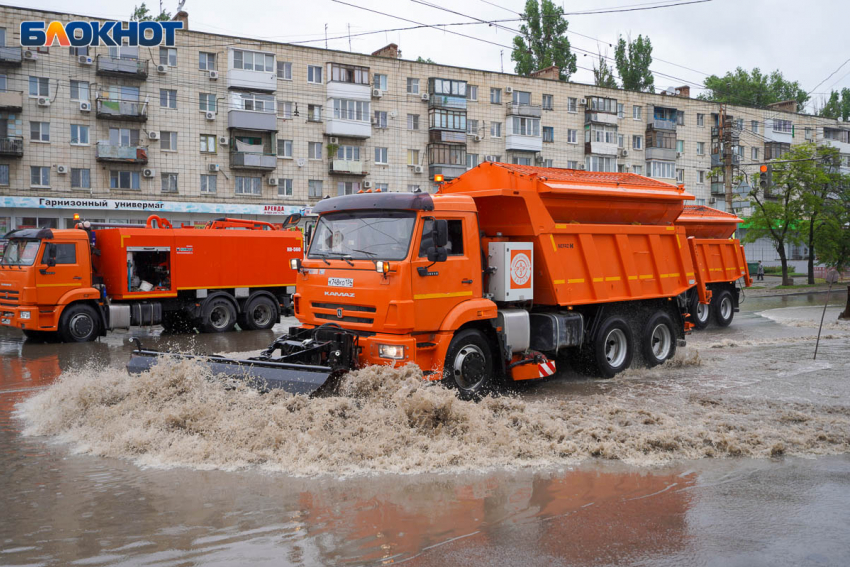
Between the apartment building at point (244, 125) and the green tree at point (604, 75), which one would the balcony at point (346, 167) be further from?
the green tree at point (604, 75)

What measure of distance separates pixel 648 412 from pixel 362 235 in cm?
410

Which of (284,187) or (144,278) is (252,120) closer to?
(284,187)

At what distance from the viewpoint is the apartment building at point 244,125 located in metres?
37.4

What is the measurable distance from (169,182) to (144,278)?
2334cm

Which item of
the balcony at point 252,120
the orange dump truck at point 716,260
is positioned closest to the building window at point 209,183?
the balcony at point 252,120

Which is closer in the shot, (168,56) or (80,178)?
(80,178)

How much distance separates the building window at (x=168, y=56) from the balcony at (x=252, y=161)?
5693 mm

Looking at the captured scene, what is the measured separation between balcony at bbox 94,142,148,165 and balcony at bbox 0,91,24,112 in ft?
13.0

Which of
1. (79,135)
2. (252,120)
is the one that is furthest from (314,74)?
(79,135)

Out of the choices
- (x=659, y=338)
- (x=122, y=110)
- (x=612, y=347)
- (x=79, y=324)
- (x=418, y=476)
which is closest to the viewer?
(x=418, y=476)

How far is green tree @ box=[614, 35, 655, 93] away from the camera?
6969 cm

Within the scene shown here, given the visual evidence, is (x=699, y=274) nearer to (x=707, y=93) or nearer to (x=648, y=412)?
(x=648, y=412)

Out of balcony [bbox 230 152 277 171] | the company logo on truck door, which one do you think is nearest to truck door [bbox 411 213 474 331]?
the company logo on truck door

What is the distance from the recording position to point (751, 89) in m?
85.2
